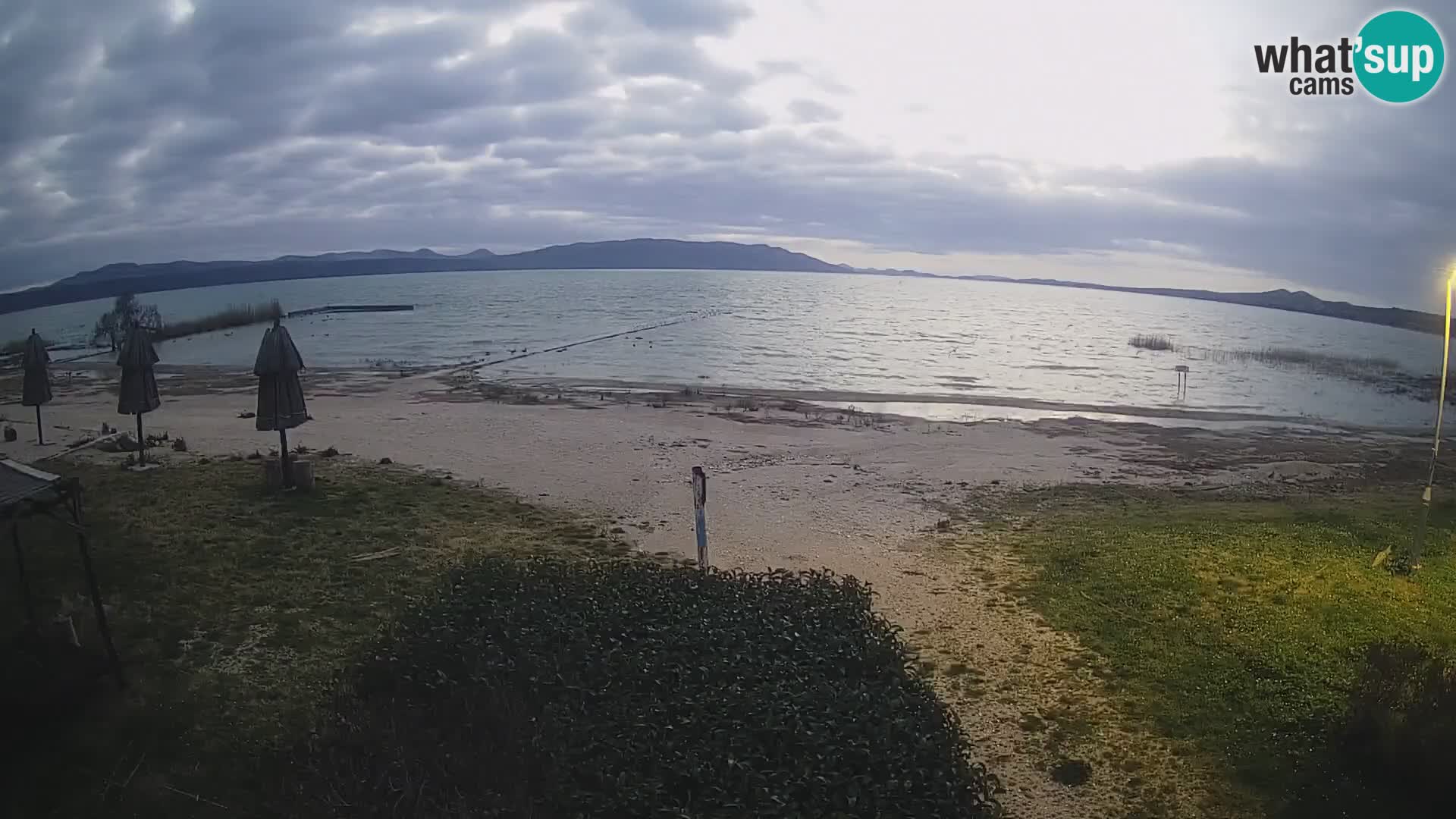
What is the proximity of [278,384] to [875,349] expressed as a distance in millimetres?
46444

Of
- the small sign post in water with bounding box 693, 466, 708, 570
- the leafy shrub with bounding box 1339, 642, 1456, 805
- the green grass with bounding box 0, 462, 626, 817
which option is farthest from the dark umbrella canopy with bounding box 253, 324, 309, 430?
the leafy shrub with bounding box 1339, 642, 1456, 805

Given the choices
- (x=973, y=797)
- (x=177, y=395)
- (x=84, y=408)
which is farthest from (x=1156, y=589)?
(x=177, y=395)

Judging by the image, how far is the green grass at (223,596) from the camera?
5.84 meters

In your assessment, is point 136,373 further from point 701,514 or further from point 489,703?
point 489,703

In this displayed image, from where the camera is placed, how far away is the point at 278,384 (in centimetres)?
1330

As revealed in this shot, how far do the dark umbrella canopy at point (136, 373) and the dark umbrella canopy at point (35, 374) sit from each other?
363cm

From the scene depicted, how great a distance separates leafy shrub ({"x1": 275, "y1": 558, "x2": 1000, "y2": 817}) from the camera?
4.69 meters

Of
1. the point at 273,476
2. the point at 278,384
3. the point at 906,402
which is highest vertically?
the point at 278,384

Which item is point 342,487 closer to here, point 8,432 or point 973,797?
point 8,432

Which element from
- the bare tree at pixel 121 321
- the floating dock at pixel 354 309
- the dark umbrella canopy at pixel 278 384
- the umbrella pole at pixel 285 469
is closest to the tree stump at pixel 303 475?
the umbrella pole at pixel 285 469

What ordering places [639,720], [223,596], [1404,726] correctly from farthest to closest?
1. [223,596]
2. [1404,726]
3. [639,720]


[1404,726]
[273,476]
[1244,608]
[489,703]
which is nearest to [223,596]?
[273,476]

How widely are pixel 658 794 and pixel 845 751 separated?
3.81ft

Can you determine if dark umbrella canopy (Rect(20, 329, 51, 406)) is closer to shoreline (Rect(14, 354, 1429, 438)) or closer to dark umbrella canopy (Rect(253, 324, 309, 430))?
dark umbrella canopy (Rect(253, 324, 309, 430))
